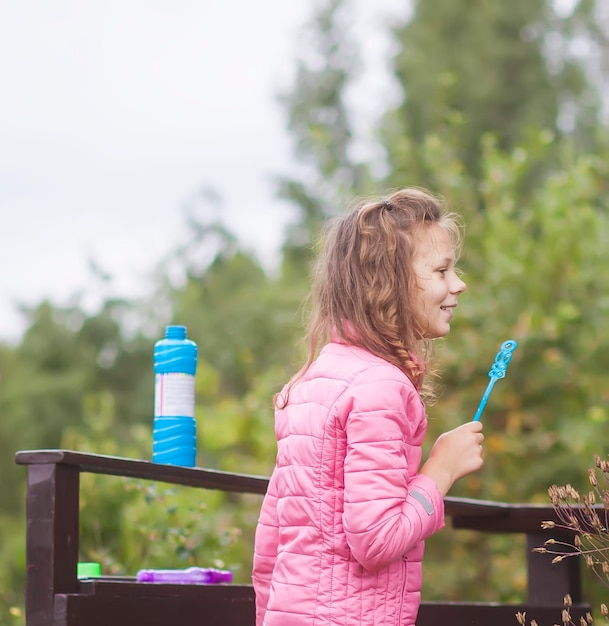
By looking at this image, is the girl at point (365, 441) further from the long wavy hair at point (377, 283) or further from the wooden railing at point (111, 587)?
the wooden railing at point (111, 587)

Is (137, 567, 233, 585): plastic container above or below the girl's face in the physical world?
below

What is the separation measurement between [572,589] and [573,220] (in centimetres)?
338

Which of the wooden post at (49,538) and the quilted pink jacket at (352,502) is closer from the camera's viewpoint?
the quilted pink jacket at (352,502)

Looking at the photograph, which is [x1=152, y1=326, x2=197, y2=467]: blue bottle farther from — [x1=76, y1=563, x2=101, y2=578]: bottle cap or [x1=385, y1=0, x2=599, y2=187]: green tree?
[x1=385, y1=0, x2=599, y2=187]: green tree

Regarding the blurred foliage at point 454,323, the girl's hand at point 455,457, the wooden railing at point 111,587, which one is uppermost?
the blurred foliage at point 454,323

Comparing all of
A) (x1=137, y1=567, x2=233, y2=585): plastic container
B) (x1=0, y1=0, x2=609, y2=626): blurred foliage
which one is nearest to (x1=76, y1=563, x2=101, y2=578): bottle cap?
(x1=137, y1=567, x2=233, y2=585): plastic container

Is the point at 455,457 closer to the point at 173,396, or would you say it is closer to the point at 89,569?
the point at 173,396

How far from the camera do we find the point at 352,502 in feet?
5.94

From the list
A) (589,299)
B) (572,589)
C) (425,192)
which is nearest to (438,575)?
(589,299)

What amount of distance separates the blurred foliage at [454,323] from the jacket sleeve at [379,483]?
1106mm

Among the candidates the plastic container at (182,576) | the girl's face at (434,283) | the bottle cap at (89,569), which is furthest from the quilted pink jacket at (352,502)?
the bottle cap at (89,569)

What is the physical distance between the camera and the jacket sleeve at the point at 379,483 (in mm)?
1803

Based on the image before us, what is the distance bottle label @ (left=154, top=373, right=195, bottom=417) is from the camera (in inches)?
109

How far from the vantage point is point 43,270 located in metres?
16.8
